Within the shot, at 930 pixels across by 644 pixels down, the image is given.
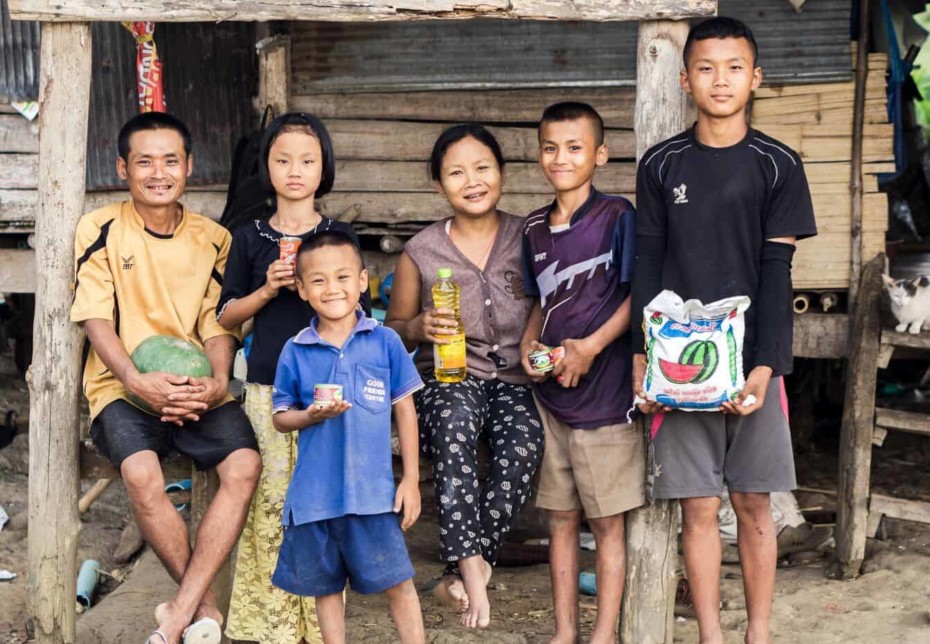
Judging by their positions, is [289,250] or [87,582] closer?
[289,250]

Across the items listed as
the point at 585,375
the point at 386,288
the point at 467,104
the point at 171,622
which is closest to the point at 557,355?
the point at 585,375

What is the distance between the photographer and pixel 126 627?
5438 mm

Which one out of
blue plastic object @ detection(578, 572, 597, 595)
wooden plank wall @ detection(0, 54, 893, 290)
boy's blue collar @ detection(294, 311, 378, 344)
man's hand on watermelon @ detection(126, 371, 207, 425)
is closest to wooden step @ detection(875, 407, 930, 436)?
wooden plank wall @ detection(0, 54, 893, 290)

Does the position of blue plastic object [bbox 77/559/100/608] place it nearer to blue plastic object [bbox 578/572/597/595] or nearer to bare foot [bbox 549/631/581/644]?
blue plastic object [bbox 578/572/597/595]

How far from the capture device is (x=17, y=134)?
7.17m

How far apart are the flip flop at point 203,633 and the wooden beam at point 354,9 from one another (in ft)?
7.51

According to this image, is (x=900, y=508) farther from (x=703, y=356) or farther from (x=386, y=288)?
(x=386, y=288)

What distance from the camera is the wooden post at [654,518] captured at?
4.58 m

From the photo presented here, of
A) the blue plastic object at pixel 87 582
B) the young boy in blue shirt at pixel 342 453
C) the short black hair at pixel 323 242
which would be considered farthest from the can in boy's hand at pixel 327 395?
the blue plastic object at pixel 87 582

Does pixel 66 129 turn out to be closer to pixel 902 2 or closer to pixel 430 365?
pixel 430 365

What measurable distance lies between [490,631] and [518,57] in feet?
10.6

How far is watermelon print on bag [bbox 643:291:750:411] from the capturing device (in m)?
4.06

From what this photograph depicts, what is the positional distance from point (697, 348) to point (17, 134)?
4.87 metres

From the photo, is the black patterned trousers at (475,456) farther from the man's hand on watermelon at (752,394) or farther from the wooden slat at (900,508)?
the wooden slat at (900,508)
